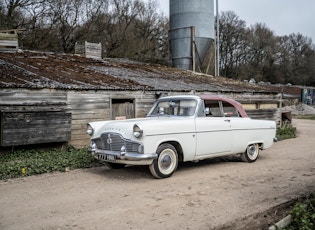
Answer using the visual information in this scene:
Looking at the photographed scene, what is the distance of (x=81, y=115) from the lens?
38.8 feet

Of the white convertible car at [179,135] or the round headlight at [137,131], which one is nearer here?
the round headlight at [137,131]

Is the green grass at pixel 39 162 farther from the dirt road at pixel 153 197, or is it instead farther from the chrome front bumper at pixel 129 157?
the chrome front bumper at pixel 129 157

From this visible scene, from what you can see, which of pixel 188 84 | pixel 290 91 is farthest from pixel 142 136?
pixel 290 91

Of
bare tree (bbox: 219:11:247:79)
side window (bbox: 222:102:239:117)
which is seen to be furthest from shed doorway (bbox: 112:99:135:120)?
bare tree (bbox: 219:11:247:79)

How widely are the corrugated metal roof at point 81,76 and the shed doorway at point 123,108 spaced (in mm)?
646

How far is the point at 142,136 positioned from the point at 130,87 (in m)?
6.08

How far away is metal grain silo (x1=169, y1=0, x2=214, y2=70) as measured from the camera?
73.7ft

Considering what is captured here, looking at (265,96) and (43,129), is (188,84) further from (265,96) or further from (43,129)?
(43,129)

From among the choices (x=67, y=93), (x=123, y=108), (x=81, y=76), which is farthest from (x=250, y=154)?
(x=81, y=76)

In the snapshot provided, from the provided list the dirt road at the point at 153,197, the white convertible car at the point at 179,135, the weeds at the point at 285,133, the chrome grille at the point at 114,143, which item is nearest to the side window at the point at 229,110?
the white convertible car at the point at 179,135

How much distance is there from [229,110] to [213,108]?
26.0 inches

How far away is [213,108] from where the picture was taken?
28.3 feet

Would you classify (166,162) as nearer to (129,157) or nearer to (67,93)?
(129,157)

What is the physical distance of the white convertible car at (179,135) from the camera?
7.06 meters
